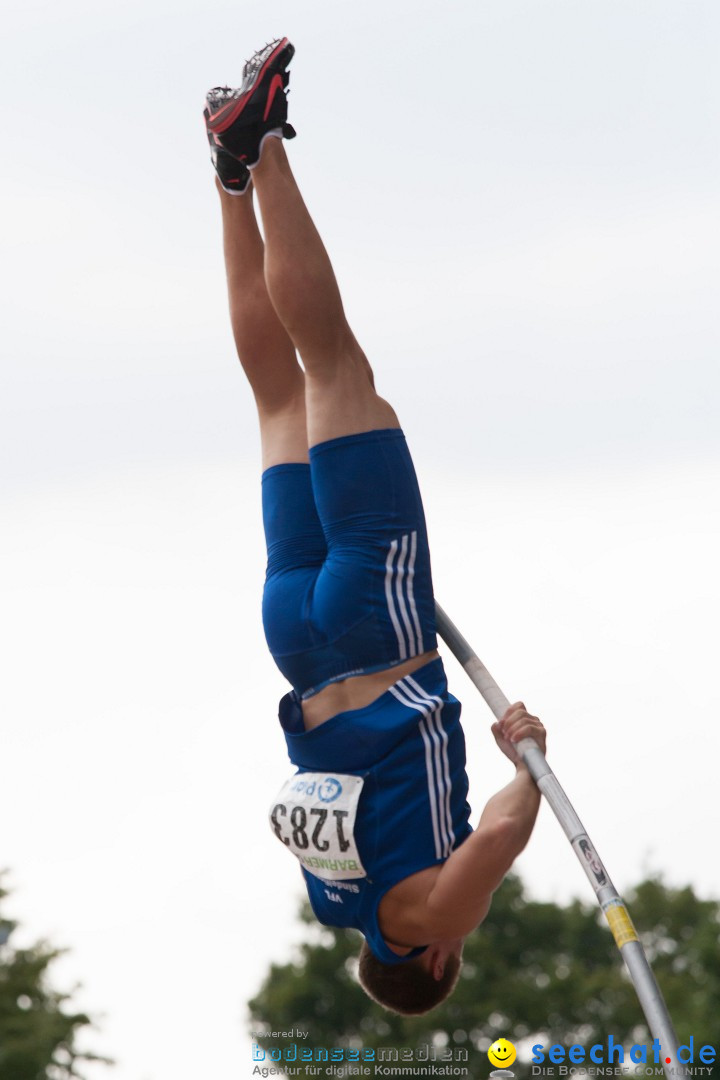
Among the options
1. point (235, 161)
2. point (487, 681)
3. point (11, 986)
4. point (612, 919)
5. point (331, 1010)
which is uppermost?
point (235, 161)

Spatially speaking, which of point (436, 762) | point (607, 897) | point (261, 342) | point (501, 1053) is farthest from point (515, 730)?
point (501, 1053)

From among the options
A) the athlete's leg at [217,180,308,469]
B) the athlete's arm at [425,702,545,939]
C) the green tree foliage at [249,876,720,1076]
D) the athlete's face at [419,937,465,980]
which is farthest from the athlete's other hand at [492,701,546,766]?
the green tree foliage at [249,876,720,1076]

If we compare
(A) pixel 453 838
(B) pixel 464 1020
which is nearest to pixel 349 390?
(A) pixel 453 838

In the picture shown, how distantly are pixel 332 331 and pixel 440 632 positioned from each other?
1.33 metres

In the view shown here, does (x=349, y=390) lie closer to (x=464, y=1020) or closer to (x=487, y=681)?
(x=487, y=681)

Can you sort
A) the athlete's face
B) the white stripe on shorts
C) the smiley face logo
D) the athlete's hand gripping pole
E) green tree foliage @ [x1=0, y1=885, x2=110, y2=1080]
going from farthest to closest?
green tree foliage @ [x1=0, y1=885, x2=110, y2=1080], the smiley face logo, the athlete's face, the white stripe on shorts, the athlete's hand gripping pole

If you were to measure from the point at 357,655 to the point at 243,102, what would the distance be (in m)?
2.07

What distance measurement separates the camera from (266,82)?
242 inches

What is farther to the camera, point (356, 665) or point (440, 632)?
point (440, 632)

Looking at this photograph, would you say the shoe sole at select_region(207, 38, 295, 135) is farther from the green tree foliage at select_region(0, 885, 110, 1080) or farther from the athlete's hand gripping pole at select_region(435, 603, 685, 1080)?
the green tree foliage at select_region(0, 885, 110, 1080)

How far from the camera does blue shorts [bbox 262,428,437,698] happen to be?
6.07 m

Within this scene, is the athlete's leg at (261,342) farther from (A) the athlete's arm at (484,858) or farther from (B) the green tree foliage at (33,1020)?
(B) the green tree foliage at (33,1020)

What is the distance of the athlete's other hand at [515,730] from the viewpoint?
6188 millimetres

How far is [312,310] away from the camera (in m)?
6.00
